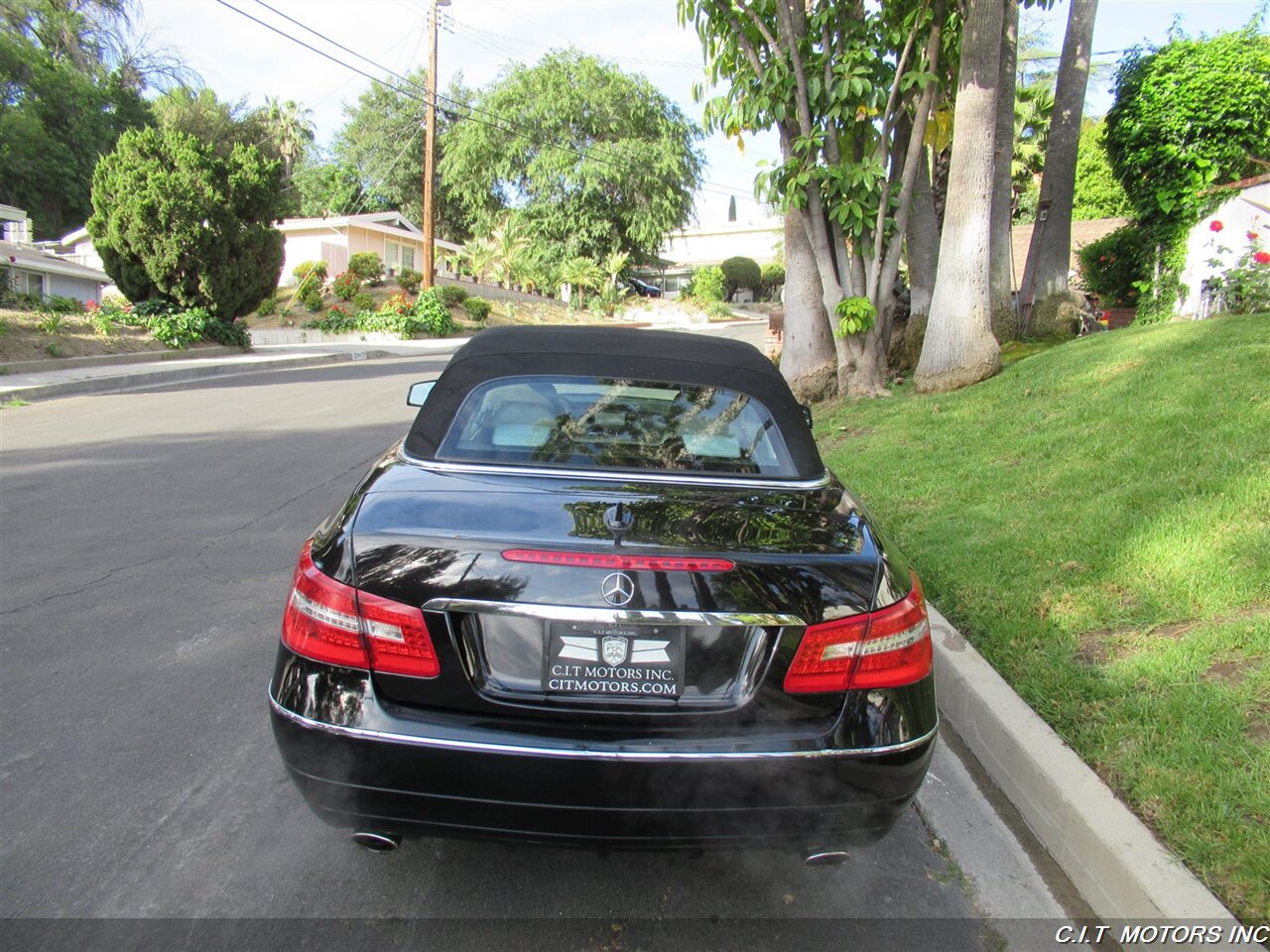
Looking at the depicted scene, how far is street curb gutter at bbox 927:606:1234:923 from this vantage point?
2.45 meters

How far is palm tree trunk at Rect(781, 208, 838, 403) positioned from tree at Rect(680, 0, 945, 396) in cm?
37

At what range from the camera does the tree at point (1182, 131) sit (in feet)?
37.1

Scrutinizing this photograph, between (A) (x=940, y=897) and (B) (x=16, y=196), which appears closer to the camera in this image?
(A) (x=940, y=897)

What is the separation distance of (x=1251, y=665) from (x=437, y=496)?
3.05 m

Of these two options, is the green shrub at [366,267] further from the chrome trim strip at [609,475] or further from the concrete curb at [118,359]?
the chrome trim strip at [609,475]

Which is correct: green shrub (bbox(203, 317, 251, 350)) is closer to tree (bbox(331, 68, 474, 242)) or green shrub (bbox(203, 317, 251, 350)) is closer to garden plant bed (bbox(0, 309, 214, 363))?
garden plant bed (bbox(0, 309, 214, 363))

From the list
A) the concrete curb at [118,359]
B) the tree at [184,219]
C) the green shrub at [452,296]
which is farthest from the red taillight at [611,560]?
the green shrub at [452,296]

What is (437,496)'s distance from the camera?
2494 mm

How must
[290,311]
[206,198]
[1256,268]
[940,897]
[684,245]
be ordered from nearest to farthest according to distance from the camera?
[940,897], [1256,268], [206,198], [290,311], [684,245]

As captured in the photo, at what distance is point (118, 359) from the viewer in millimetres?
17547

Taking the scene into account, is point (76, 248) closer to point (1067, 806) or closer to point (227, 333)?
point (227, 333)

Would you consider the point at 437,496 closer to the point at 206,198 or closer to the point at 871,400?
the point at 871,400

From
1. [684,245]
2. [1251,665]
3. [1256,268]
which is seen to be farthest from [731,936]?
[684,245]

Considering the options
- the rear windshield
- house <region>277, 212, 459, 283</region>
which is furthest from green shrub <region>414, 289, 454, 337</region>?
the rear windshield
